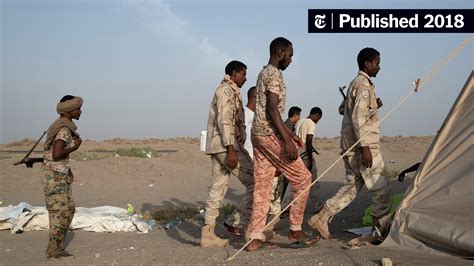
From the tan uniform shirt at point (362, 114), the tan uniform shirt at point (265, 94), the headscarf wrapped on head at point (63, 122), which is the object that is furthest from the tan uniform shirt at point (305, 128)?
the headscarf wrapped on head at point (63, 122)

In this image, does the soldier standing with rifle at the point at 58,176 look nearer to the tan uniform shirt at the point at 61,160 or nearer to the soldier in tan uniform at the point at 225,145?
the tan uniform shirt at the point at 61,160

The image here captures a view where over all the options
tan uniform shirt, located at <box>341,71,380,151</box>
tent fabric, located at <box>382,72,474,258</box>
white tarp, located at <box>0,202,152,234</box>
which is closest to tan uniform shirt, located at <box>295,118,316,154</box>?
tan uniform shirt, located at <box>341,71,380,151</box>

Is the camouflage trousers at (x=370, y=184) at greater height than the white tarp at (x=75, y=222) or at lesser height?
greater

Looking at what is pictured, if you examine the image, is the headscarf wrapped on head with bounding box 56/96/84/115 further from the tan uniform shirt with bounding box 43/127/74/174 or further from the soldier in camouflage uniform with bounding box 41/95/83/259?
the tan uniform shirt with bounding box 43/127/74/174

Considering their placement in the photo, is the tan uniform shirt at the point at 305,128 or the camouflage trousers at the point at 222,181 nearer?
the camouflage trousers at the point at 222,181

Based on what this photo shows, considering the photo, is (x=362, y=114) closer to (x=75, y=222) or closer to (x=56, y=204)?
(x=56, y=204)

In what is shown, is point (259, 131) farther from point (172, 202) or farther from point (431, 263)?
point (172, 202)

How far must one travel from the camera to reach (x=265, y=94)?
517 centimetres

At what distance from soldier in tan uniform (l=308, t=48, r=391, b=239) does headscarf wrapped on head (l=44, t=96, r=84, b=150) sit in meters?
2.94

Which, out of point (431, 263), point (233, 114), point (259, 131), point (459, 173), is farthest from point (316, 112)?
point (431, 263)

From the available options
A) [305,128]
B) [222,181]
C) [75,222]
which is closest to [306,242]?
[222,181]

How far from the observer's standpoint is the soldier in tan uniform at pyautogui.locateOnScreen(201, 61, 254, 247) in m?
5.73

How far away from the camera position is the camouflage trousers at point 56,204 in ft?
18.3

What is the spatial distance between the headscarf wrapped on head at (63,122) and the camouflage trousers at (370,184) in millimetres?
3029
